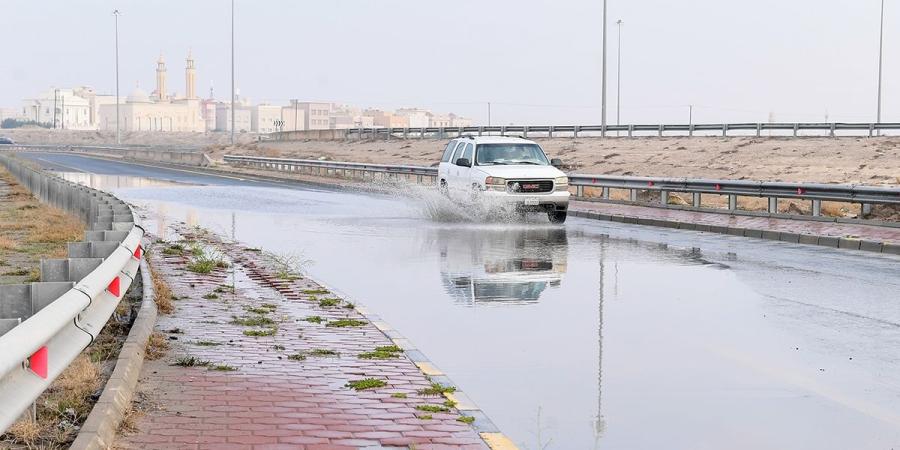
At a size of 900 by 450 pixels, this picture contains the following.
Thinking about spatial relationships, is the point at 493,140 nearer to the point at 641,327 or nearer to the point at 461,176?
the point at 461,176

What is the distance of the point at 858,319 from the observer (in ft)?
37.9

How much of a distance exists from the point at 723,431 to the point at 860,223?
17.4 meters

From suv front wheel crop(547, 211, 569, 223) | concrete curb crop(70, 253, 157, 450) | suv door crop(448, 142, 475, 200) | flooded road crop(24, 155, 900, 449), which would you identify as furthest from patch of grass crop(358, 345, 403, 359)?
suv door crop(448, 142, 475, 200)

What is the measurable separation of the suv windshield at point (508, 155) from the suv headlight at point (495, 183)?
0.91m

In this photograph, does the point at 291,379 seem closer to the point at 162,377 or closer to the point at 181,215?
the point at 162,377

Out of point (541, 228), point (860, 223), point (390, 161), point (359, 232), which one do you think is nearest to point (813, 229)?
point (860, 223)

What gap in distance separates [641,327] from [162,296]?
4.71 meters

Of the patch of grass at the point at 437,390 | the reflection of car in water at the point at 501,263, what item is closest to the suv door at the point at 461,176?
the reflection of car in water at the point at 501,263

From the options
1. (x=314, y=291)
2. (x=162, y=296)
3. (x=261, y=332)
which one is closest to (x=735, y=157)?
(x=314, y=291)

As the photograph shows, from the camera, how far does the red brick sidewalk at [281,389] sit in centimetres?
670

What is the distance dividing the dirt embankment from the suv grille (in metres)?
16.7

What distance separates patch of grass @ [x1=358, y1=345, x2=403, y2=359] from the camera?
30.7 ft

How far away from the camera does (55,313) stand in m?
6.02

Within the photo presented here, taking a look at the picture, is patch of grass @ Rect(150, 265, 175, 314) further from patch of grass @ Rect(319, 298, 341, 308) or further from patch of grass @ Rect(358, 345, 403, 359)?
patch of grass @ Rect(358, 345, 403, 359)
